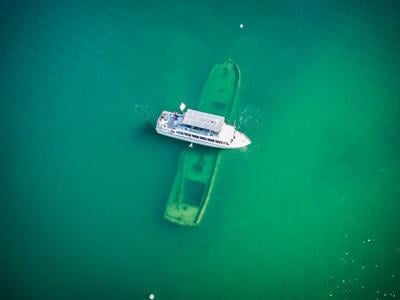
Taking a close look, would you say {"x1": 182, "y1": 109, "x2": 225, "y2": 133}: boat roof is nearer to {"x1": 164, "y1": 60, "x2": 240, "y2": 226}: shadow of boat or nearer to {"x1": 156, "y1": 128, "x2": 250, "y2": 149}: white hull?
{"x1": 156, "y1": 128, "x2": 250, "y2": 149}: white hull

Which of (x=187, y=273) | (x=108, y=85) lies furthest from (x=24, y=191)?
(x=187, y=273)

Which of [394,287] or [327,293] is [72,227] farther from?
[394,287]

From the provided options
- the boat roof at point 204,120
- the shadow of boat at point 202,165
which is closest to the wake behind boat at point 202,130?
the boat roof at point 204,120

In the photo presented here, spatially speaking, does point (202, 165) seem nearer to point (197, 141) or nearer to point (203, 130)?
point (197, 141)

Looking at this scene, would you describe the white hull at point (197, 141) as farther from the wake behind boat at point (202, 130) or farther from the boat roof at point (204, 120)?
the boat roof at point (204, 120)

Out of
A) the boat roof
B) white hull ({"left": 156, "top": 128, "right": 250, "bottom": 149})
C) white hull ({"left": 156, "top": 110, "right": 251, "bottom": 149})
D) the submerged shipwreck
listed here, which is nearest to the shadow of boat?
the submerged shipwreck
